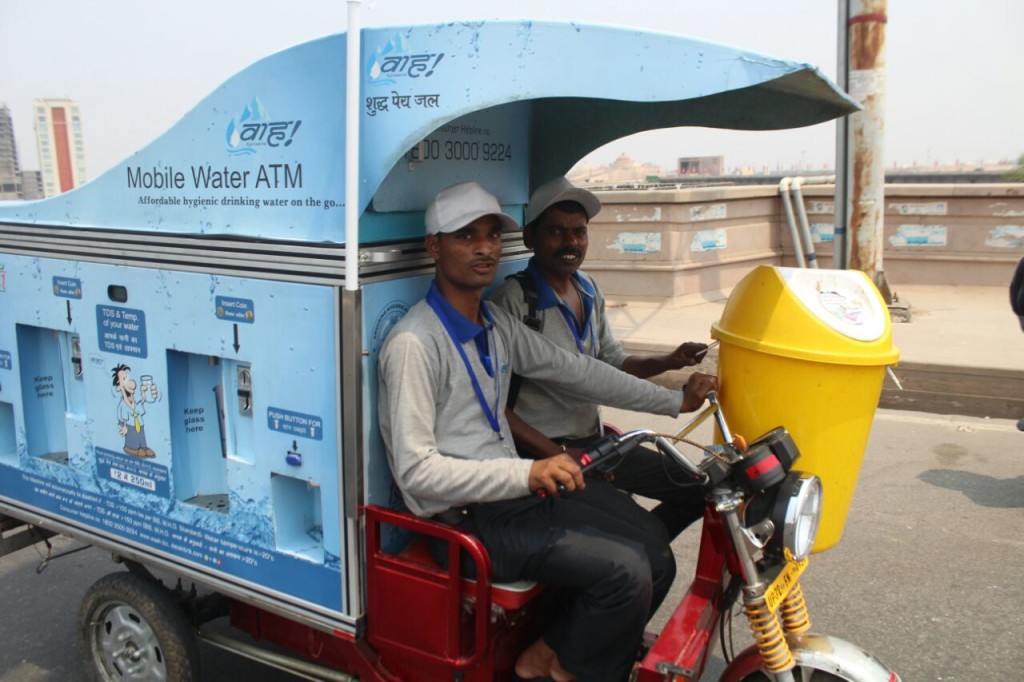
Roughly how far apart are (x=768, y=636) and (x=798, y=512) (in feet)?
1.08

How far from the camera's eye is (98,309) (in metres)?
2.83

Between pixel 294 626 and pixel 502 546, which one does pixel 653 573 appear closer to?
pixel 502 546

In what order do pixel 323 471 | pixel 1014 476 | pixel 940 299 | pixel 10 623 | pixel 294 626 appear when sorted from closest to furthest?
pixel 323 471, pixel 294 626, pixel 10 623, pixel 1014 476, pixel 940 299

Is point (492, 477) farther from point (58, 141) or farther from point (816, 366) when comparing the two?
point (58, 141)

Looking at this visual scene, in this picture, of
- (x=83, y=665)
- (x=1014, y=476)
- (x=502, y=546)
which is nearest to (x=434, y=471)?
(x=502, y=546)

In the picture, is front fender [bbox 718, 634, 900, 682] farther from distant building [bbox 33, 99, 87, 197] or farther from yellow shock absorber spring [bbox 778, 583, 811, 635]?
distant building [bbox 33, 99, 87, 197]

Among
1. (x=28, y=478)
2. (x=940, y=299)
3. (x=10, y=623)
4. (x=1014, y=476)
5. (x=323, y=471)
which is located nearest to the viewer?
(x=323, y=471)

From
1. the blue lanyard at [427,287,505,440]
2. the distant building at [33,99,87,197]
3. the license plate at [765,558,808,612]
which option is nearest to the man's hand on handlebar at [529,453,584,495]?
the blue lanyard at [427,287,505,440]

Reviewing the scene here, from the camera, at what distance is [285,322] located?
2389 mm

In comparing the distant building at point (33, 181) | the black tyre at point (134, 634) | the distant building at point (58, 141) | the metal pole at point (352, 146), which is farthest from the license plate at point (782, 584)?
the distant building at point (33, 181)

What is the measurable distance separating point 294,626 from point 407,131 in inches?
64.8

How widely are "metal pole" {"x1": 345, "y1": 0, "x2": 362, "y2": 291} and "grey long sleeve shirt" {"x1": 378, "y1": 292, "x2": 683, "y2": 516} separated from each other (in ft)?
0.73

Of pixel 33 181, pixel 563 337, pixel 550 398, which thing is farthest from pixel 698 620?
pixel 33 181

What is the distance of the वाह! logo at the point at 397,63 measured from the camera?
213 cm
